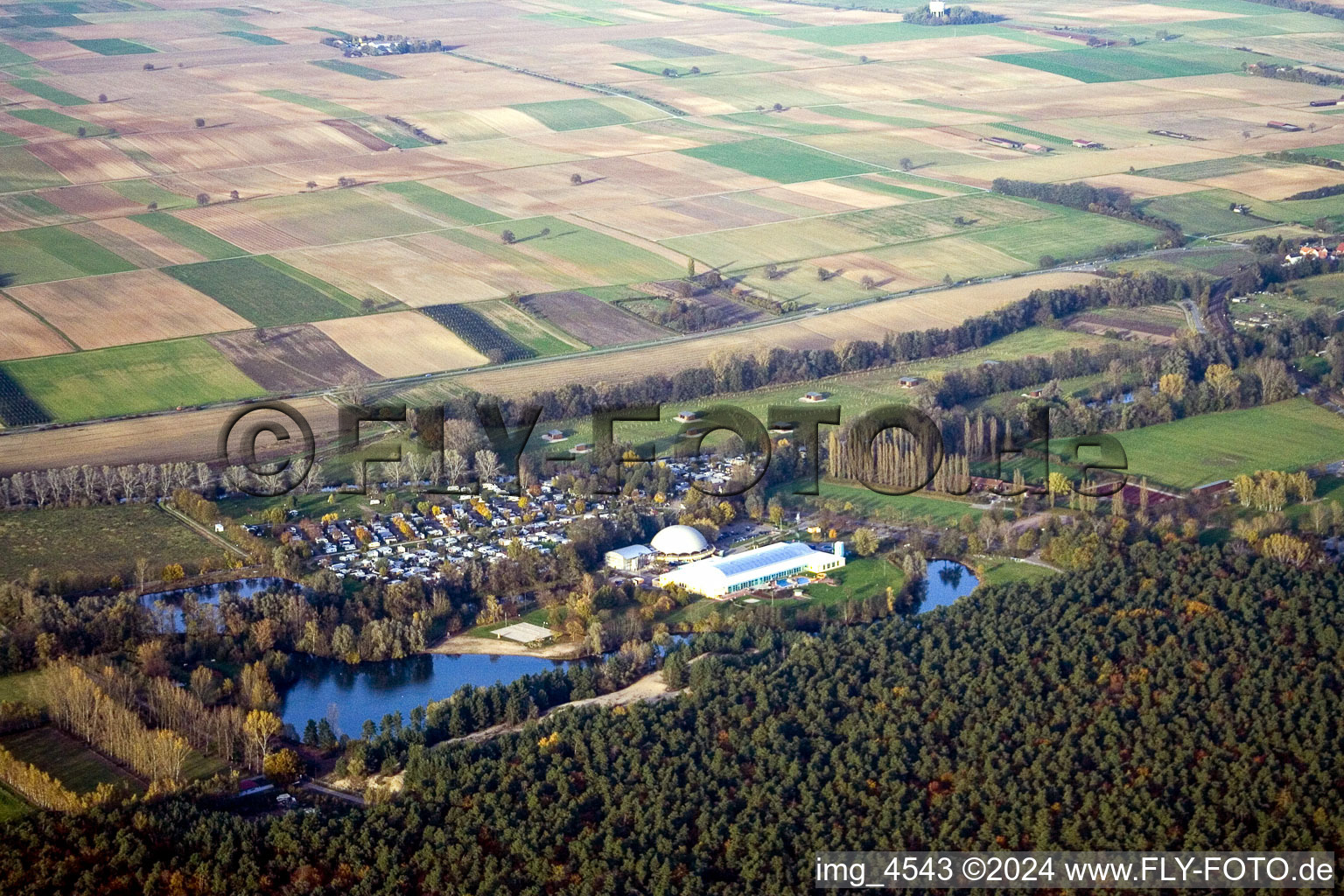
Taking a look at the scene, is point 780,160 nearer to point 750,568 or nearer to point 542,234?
point 542,234

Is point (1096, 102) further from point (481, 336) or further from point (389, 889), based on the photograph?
point (389, 889)

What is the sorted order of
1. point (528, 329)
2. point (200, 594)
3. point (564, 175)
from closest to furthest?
point (200, 594), point (528, 329), point (564, 175)

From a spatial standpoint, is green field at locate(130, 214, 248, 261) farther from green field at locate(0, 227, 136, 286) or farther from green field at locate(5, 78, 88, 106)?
green field at locate(5, 78, 88, 106)

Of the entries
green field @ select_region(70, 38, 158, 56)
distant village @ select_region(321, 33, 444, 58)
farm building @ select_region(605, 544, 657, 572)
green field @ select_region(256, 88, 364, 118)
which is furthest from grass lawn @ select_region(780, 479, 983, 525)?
green field @ select_region(70, 38, 158, 56)

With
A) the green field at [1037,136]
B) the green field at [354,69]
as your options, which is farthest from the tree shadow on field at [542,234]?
the green field at [354,69]

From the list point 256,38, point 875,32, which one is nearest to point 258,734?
point 256,38

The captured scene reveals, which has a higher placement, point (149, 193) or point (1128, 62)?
point (1128, 62)

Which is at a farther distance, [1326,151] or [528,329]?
[1326,151]

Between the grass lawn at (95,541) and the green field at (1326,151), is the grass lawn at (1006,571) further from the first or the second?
the green field at (1326,151)
